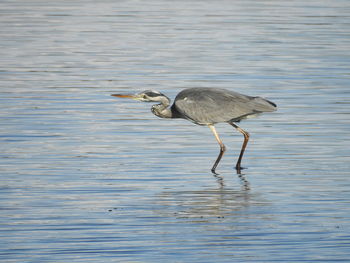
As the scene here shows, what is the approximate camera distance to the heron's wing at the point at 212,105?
41.5 feet

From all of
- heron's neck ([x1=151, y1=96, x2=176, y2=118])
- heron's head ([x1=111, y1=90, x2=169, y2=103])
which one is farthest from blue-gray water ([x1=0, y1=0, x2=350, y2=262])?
heron's head ([x1=111, y1=90, x2=169, y2=103])

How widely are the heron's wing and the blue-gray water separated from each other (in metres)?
0.51

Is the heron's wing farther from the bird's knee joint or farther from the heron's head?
the heron's head

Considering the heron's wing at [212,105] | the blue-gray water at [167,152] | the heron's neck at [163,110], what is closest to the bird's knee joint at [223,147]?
the blue-gray water at [167,152]

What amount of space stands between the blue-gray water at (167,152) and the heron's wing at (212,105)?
51 centimetres

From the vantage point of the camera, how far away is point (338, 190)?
35.7 feet

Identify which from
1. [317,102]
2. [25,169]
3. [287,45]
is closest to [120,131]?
[25,169]

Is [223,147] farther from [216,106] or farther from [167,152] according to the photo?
[167,152]

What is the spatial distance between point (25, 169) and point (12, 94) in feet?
17.8

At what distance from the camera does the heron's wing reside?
12656mm

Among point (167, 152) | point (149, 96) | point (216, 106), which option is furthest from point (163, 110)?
point (216, 106)

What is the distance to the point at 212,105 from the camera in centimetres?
1274

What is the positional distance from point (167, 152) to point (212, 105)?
821mm

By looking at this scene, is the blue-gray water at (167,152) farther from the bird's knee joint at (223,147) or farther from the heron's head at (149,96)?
the heron's head at (149,96)
